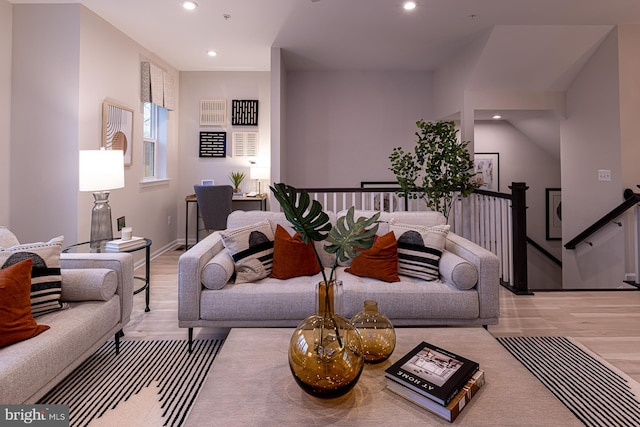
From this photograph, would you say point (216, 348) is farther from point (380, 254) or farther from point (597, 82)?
point (597, 82)

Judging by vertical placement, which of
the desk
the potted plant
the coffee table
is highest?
the potted plant

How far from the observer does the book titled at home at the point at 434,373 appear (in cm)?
113

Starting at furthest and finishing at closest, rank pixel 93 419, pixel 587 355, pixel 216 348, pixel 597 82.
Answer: pixel 597 82 → pixel 216 348 → pixel 587 355 → pixel 93 419

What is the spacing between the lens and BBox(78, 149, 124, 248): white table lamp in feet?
9.07

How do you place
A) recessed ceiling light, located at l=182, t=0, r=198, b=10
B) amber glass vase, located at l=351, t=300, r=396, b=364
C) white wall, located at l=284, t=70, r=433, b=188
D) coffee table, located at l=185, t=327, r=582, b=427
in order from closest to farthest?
coffee table, located at l=185, t=327, r=582, b=427 → amber glass vase, located at l=351, t=300, r=396, b=364 → recessed ceiling light, located at l=182, t=0, r=198, b=10 → white wall, located at l=284, t=70, r=433, b=188

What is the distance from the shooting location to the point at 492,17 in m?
3.83

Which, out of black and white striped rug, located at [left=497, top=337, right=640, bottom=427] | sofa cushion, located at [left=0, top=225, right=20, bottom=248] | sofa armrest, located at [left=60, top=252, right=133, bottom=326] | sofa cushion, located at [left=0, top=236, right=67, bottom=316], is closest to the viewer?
black and white striped rug, located at [left=497, top=337, right=640, bottom=427]

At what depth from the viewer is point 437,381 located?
118 cm

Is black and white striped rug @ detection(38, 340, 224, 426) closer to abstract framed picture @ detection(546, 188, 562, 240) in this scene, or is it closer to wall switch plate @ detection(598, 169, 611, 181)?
wall switch plate @ detection(598, 169, 611, 181)

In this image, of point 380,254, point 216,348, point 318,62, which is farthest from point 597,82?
point 216,348

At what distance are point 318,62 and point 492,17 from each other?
2.30 meters

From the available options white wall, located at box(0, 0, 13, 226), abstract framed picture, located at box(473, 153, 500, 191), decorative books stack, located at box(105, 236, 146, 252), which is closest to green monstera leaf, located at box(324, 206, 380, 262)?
decorative books stack, located at box(105, 236, 146, 252)

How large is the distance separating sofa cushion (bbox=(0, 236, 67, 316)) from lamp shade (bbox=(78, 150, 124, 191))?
0.89m

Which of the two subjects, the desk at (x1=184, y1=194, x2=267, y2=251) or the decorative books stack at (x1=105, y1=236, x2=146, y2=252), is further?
the desk at (x1=184, y1=194, x2=267, y2=251)
